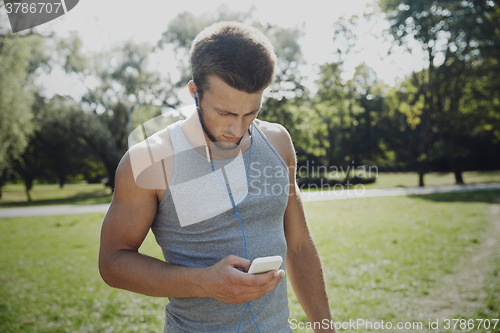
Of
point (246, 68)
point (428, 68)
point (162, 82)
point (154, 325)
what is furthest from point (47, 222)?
point (428, 68)

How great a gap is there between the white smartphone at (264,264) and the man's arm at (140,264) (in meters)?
0.03

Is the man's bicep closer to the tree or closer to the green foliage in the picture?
the green foliage

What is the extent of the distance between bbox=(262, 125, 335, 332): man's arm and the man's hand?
0.53m

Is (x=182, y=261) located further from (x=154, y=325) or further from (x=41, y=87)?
(x=41, y=87)

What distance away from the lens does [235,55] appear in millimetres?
1251

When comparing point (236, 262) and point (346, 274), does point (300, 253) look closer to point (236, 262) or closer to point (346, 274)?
point (236, 262)

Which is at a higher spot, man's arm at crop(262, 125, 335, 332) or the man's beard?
the man's beard

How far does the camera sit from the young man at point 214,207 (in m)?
1.09

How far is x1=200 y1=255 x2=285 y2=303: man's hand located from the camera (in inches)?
37.8

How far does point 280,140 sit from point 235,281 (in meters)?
0.75

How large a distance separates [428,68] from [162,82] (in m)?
13.8
